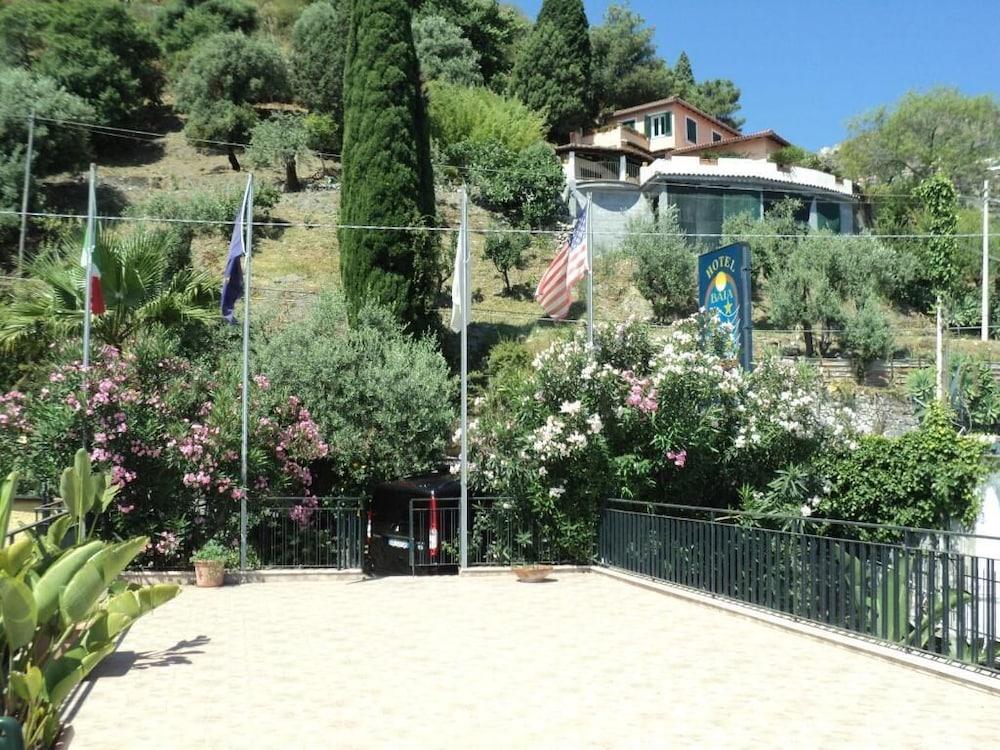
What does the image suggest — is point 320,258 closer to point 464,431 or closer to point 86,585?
point 464,431

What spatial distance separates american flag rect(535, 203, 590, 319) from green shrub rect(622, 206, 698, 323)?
23946mm

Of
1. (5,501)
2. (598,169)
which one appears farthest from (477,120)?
(5,501)

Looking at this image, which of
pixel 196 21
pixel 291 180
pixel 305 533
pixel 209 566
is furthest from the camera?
pixel 196 21

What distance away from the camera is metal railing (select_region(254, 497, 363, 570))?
595 inches

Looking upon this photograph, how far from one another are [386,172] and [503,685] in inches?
961

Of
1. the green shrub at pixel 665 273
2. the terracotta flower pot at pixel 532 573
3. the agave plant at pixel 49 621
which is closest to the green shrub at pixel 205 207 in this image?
the green shrub at pixel 665 273

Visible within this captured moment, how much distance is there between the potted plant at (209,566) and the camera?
13953 millimetres

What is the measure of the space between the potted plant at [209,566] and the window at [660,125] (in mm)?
49093

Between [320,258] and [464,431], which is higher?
[320,258]

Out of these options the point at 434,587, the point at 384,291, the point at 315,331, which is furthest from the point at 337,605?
the point at 384,291

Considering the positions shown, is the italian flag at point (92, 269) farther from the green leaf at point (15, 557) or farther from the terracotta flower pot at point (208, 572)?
the green leaf at point (15, 557)

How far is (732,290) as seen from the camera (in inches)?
621

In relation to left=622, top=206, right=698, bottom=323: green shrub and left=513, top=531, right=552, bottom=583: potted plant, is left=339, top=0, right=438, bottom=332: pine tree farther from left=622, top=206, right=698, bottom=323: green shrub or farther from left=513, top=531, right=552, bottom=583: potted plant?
left=513, top=531, right=552, bottom=583: potted plant

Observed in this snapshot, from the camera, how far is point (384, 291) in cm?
2886
